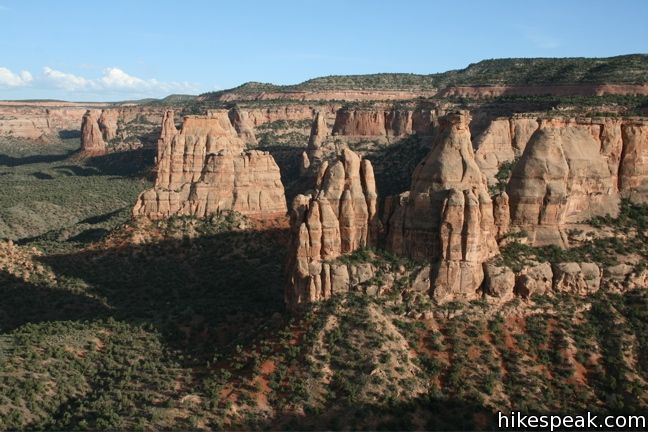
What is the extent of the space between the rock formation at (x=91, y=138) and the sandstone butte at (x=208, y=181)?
10415cm

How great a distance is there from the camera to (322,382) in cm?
4072

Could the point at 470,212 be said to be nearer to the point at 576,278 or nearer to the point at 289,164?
the point at 576,278

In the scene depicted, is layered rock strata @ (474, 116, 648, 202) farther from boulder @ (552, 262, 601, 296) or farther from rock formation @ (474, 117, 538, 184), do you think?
rock formation @ (474, 117, 538, 184)

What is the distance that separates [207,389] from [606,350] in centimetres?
2304

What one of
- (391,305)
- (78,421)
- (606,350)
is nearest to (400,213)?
(391,305)

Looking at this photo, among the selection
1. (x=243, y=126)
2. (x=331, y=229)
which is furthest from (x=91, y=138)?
(x=331, y=229)

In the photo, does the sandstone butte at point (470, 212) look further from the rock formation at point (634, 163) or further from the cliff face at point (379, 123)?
the cliff face at point (379, 123)

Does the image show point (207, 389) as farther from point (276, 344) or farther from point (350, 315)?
point (350, 315)

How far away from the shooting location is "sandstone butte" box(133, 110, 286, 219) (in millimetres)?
83250

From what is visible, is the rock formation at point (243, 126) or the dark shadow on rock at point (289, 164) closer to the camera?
the dark shadow on rock at point (289, 164)

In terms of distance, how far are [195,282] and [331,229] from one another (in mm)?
25649

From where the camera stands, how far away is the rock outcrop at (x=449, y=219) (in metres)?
45.2

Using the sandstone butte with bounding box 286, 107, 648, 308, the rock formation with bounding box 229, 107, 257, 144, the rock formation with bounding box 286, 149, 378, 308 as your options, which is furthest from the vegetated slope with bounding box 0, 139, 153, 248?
the sandstone butte with bounding box 286, 107, 648, 308

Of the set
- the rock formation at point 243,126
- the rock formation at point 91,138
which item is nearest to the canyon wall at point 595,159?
the rock formation at point 243,126
